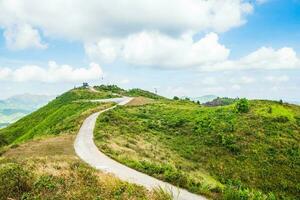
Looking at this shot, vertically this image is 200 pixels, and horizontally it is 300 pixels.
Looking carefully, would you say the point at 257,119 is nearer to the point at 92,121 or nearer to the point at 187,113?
the point at 187,113

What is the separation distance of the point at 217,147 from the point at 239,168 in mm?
6568

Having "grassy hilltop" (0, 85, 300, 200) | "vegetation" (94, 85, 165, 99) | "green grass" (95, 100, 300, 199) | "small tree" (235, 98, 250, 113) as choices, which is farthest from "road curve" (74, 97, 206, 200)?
"vegetation" (94, 85, 165, 99)

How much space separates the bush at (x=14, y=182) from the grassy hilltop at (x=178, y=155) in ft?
0.15

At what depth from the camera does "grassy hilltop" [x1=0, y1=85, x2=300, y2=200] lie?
16156 mm

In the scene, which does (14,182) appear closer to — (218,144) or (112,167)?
(112,167)

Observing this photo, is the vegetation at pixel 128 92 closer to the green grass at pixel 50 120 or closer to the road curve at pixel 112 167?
the green grass at pixel 50 120

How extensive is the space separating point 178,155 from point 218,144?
829 centimetres

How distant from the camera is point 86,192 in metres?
15.2

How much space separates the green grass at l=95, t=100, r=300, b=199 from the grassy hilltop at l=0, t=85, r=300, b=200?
109 millimetres

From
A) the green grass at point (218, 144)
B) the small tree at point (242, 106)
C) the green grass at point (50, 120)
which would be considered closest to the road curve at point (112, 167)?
the green grass at point (218, 144)

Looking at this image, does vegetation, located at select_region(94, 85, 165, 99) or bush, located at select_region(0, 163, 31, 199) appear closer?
bush, located at select_region(0, 163, 31, 199)

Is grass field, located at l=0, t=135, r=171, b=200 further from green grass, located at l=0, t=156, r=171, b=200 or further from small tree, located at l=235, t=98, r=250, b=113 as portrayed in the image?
small tree, located at l=235, t=98, r=250, b=113

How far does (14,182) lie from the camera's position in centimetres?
1583

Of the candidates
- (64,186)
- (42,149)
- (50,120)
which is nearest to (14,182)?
(64,186)
